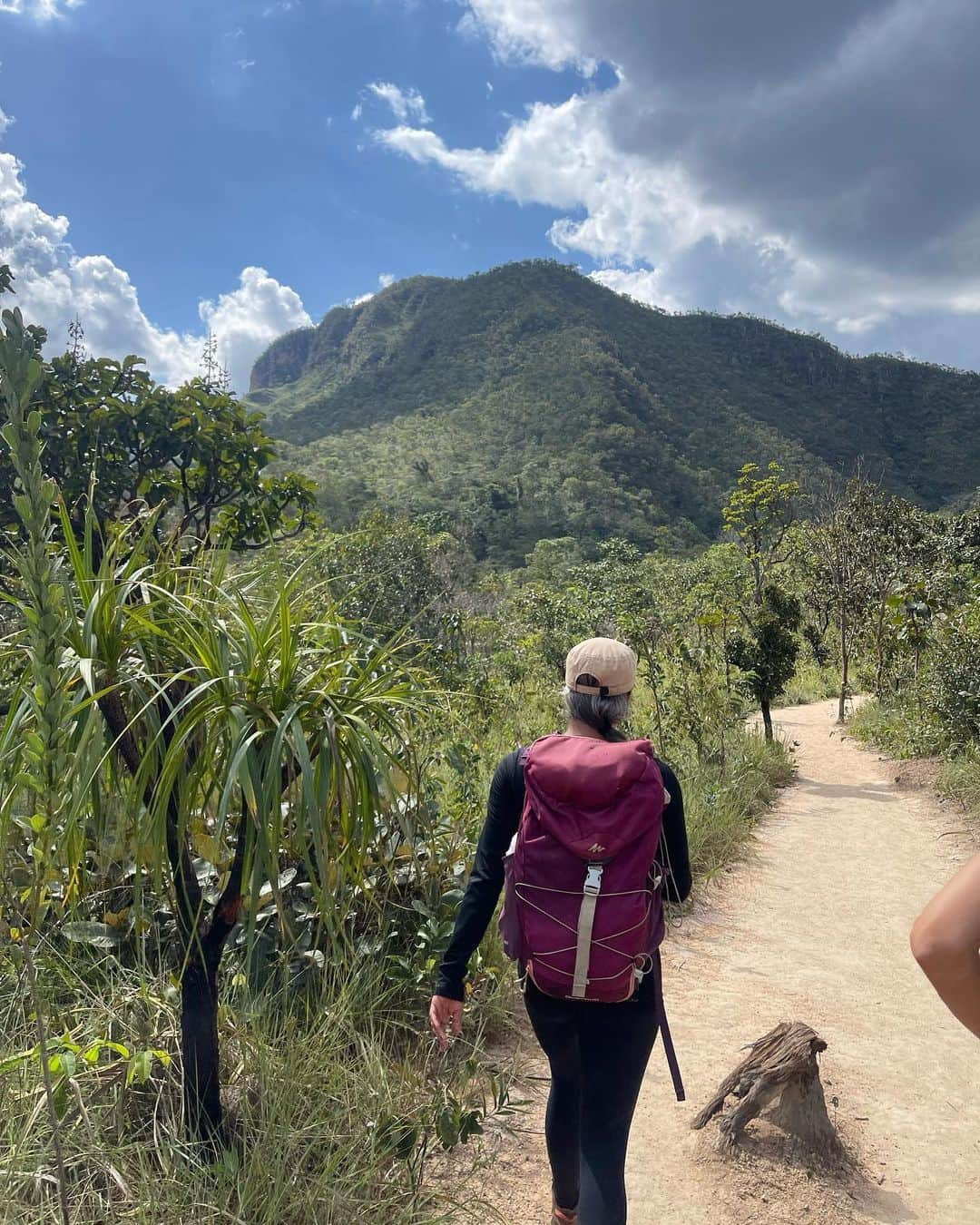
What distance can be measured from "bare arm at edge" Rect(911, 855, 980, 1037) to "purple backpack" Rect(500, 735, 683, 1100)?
0.77 metres

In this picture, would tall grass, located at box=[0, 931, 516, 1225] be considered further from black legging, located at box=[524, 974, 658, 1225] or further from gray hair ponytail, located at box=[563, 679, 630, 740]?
gray hair ponytail, located at box=[563, 679, 630, 740]

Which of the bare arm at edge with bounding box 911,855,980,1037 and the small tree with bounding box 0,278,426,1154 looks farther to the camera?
the small tree with bounding box 0,278,426,1154

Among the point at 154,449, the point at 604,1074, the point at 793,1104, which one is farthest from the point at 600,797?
the point at 154,449

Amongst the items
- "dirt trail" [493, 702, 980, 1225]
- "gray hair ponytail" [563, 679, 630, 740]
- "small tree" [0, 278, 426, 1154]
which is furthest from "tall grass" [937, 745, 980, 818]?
"small tree" [0, 278, 426, 1154]

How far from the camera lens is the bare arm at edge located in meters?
0.96

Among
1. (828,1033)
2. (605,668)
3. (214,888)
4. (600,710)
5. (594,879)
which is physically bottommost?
(828,1033)

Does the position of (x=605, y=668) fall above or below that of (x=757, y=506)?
below

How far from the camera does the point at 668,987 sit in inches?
157

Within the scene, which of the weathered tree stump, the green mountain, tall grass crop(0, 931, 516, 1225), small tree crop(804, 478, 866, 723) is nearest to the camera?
tall grass crop(0, 931, 516, 1225)

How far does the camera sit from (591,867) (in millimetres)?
1736

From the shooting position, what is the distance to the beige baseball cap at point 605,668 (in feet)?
6.22

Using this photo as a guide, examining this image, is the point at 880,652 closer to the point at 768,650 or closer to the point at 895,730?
the point at 895,730

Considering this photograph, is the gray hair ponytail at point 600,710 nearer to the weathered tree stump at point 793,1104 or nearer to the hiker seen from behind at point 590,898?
the hiker seen from behind at point 590,898

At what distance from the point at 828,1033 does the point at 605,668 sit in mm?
2769
